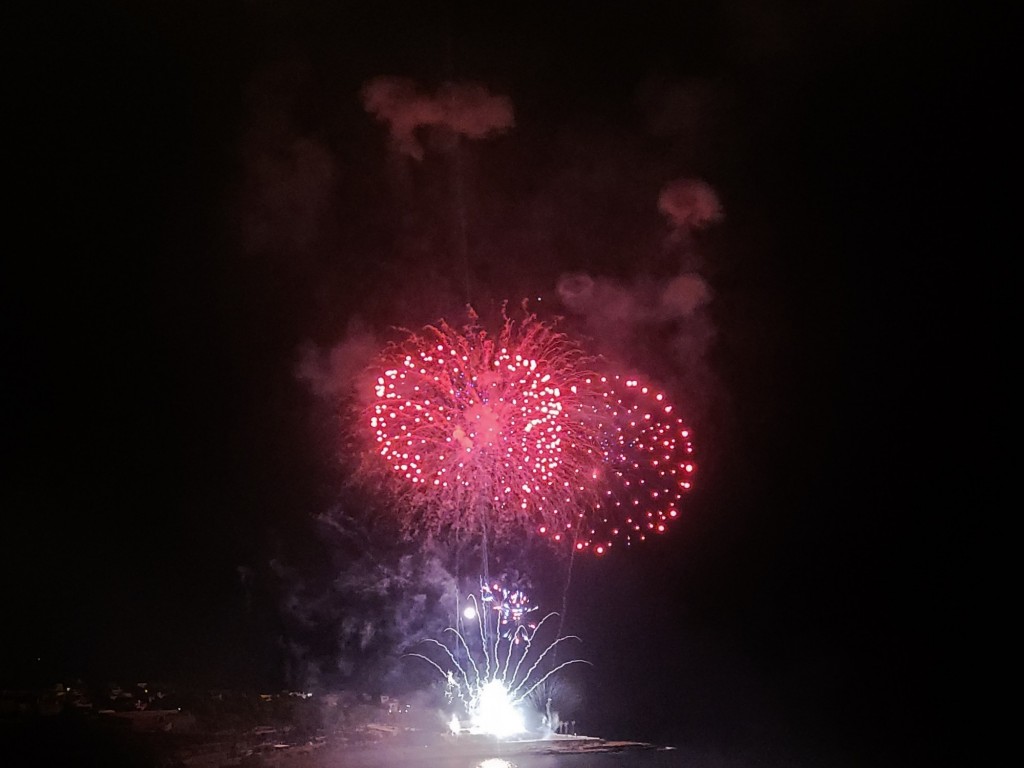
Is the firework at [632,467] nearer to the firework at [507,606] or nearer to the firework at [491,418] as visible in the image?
the firework at [491,418]

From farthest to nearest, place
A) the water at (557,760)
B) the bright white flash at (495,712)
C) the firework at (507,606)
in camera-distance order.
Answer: the bright white flash at (495,712) < the firework at (507,606) < the water at (557,760)

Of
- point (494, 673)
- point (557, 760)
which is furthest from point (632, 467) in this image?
point (494, 673)

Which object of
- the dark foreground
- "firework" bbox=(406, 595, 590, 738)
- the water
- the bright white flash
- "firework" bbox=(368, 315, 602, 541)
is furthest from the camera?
the bright white flash

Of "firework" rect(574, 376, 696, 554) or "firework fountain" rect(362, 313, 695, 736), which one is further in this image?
"firework" rect(574, 376, 696, 554)

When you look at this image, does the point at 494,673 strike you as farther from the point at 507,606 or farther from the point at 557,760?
the point at 557,760

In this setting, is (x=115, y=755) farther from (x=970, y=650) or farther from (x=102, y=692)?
(x=970, y=650)

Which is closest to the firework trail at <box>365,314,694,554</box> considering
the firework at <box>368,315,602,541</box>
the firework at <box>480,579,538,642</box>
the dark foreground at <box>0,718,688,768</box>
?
the firework at <box>368,315,602,541</box>

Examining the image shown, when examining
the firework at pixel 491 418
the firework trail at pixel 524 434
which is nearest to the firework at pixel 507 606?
the firework trail at pixel 524 434

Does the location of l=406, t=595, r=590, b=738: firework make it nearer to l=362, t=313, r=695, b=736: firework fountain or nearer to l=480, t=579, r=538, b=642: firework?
l=480, t=579, r=538, b=642: firework

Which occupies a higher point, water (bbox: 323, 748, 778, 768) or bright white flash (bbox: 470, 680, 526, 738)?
bright white flash (bbox: 470, 680, 526, 738)

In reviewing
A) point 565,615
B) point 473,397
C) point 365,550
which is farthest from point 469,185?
point 565,615
